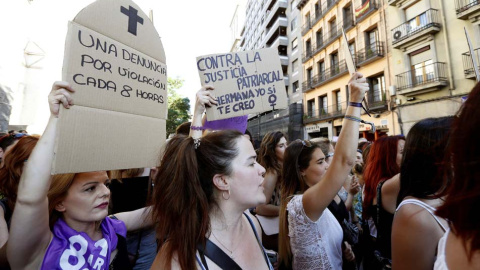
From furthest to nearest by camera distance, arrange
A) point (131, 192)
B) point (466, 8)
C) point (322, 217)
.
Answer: point (466, 8)
point (131, 192)
point (322, 217)

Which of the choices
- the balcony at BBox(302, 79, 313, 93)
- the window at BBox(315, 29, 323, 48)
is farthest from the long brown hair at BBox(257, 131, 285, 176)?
the window at BBox(315, 29, 323, 48)

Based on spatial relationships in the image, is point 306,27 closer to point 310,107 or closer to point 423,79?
point 310,107

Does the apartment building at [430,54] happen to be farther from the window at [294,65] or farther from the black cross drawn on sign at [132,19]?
the black cross drawn on sign at [132,19]

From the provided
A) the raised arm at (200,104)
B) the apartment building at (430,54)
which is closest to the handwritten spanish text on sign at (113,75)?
the raised arm at (200,104)

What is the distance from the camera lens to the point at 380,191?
2.14m

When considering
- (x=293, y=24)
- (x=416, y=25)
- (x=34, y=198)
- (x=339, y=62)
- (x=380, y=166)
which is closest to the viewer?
(x=34, y=198)

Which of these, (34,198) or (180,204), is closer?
(34,198)

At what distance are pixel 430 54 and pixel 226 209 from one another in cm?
1554

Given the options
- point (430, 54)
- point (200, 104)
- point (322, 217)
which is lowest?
point (322, 217)

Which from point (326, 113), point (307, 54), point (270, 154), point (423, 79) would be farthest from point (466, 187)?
point (307, 54)

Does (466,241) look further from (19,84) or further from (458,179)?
(19,84)

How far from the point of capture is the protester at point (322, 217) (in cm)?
161

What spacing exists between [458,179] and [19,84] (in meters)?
9.47

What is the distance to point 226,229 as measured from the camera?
4.68ft
